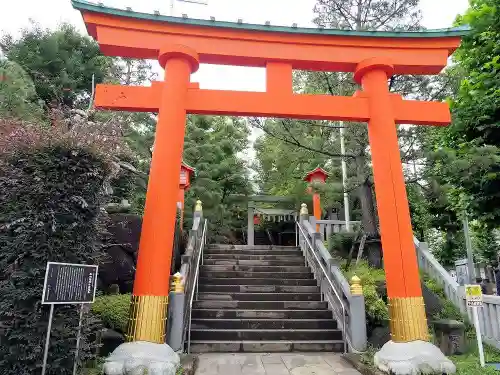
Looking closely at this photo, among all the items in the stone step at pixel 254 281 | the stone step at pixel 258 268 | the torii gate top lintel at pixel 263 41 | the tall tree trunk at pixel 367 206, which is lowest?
the stone step at pixel 254 281

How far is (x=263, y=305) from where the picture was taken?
301 inches

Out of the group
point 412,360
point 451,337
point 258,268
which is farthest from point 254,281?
point 412,360

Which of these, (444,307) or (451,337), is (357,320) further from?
(444,307)

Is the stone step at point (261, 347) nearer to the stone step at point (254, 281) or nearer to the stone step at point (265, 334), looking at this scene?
the stone step at point (265, 334)

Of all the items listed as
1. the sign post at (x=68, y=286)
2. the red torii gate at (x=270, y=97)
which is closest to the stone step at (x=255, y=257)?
the red torii gate at (x=270, y=97)

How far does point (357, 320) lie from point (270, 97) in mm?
3904

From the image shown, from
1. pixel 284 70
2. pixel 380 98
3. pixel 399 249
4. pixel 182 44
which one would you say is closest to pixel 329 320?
pixel 399 249

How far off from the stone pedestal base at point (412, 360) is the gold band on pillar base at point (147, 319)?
3.02 meters

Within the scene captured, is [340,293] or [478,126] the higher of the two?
[478,126]

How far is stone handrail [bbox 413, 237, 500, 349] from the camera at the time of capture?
7020 mm

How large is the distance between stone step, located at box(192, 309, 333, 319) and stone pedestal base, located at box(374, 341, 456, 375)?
214 cm

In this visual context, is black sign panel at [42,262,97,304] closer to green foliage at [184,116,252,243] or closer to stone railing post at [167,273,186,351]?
stone railing post at [167,273,186,351]

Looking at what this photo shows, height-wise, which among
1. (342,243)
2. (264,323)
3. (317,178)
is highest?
(317,178)

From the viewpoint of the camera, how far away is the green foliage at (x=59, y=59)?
13578 millimetres
